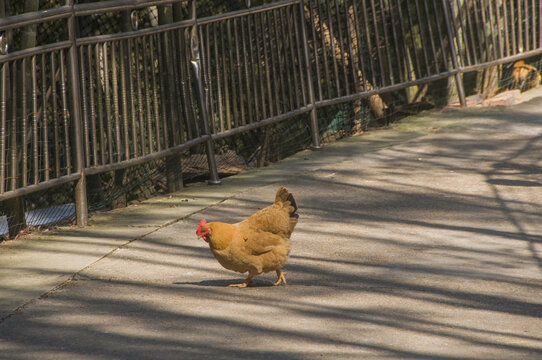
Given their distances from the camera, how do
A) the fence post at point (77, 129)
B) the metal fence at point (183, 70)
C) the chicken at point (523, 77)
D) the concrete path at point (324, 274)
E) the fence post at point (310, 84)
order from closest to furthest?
the concrete path at point (324, 274) → the metal fence at point (183, 70) → the fence post at point (77, 129) → the fence post at point (310, 84) → the chicken at point (523, 77)

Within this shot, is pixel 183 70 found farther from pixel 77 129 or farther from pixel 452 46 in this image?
pixel 452 46

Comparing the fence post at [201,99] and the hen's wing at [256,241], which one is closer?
the hen's wing at [256,241]

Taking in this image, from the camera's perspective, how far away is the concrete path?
4000mm

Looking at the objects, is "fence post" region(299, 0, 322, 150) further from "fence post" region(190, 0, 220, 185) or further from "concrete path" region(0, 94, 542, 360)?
"fence post" region(190, 0, 220, 185)

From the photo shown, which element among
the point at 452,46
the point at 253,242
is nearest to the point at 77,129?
the point at 253,242

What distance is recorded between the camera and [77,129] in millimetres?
6273

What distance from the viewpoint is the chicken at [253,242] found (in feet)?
15.8

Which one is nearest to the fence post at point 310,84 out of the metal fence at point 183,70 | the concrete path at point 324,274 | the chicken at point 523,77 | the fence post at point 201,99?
the metal fence at point 183,70

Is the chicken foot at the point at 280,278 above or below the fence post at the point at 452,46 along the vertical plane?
below

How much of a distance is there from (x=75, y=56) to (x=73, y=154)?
0.71 meters

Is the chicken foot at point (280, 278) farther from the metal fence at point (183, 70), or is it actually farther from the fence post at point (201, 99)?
the fence post at point (201, 99)

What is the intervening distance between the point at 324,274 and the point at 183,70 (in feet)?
9.66

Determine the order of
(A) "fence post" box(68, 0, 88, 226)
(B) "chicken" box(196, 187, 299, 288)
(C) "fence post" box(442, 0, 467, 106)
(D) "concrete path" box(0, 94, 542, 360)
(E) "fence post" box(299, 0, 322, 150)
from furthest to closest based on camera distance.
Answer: (C) "fence post" box(442, 0, 467, 106) < (E) "fence post" box(299, 0, 322, 150) < (A) "fence post" box(68, 0, 88, 226) < (B) "chicken" box(196, 187, 299, 288) < (D) "concrete path" box(0, 94, 542, 360)

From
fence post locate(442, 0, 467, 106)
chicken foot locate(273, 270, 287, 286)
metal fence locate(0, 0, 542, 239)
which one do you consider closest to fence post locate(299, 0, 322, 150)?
metal fence locate(0, 0, 542, 239)
